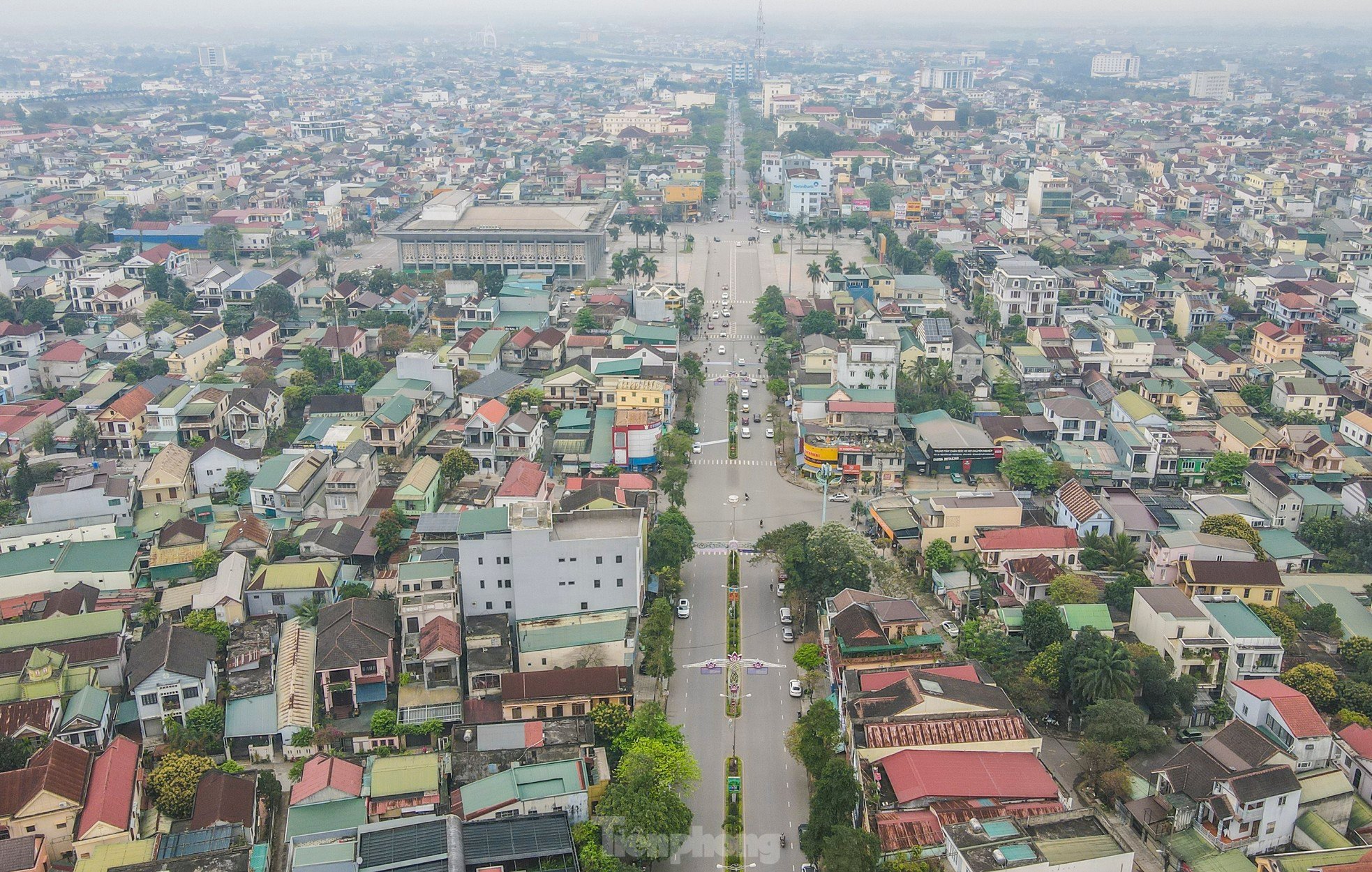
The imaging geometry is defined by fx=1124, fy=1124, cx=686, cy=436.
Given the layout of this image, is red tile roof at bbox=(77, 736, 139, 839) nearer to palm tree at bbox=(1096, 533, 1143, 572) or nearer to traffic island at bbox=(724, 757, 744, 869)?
traffic island at bbox=(724, 757, 744, 869)

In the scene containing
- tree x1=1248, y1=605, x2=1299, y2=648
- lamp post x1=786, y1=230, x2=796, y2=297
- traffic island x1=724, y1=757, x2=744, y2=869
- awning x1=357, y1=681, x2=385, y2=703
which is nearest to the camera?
traffic island x1=724, y1=757, x2=744, y2=869

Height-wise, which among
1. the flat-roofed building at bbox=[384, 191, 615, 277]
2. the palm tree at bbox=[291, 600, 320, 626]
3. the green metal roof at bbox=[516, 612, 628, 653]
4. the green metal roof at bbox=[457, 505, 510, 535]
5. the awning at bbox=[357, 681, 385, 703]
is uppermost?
the flat-roofed building at bbox=[384, 191, 615, 277]

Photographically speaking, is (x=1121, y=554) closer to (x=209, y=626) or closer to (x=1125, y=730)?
(x=1125, y=730)

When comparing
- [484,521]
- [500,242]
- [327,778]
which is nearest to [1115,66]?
[500,242]

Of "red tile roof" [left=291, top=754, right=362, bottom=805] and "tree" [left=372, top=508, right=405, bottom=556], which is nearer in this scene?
"red tile roof" [left=291, top=754, right=362, bottom=805]

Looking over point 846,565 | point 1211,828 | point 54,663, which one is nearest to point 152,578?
point 54,663

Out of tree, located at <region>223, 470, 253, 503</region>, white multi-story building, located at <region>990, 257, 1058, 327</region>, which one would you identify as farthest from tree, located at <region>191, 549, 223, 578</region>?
white multi-story building, located at <region>990, 257, 1058, 327</region>

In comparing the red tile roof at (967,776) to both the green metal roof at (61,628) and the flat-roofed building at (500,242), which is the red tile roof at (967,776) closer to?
the green metal roof at (61,628)
